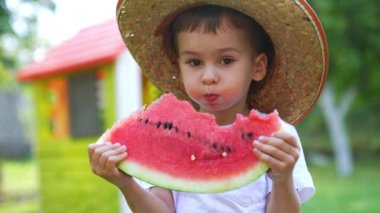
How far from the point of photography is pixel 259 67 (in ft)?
6.79

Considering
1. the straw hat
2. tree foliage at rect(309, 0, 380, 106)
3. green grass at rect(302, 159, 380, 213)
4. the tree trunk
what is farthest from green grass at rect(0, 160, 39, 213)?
the straw hat

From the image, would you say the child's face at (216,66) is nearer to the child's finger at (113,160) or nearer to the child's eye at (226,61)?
the child's eye at (226,61)

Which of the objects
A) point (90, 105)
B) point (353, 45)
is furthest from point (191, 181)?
point (353, 45)

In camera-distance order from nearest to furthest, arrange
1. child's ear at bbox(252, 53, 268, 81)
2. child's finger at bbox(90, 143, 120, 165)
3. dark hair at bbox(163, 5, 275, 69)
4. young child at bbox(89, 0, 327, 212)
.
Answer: child's finger at bbox(90, 143, 120, 165), young child at bbox(89, 0, 327, 212), dark hair at bbox(163, 5, 275, 69), child's ear at bbox(252, 53, 268, 81)

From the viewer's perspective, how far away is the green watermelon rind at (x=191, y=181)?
5.60 ft

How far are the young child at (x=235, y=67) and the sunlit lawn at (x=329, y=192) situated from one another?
617 cm

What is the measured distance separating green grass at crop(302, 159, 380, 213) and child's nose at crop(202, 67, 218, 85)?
253 inches

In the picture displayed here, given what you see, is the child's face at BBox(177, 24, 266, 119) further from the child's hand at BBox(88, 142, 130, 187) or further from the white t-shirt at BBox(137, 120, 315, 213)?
the child's hand at BBox(88, 142, 130, 187)

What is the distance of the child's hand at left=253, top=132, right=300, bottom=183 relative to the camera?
5.24ft

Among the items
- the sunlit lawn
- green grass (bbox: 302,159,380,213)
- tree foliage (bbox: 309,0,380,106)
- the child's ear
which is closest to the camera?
the child's ear

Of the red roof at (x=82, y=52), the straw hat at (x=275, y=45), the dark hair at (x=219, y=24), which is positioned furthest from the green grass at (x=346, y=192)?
the dark hair at (x=219, y=24)

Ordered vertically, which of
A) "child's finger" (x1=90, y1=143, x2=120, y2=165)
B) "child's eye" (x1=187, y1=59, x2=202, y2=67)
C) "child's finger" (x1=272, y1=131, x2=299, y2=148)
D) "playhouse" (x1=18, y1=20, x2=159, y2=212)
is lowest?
"playhouse" (x1=18, y1=20, x2=159, y2=212)

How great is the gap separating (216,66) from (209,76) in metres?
0.05

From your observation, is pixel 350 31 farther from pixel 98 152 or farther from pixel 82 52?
pixel 98 152
